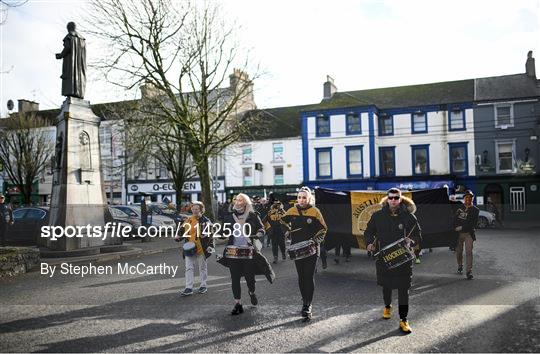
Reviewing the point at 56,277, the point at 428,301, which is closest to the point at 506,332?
the point at 428,301

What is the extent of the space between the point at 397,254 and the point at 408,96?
3726cm

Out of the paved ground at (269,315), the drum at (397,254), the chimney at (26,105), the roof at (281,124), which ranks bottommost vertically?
the paved ground at (269,315)

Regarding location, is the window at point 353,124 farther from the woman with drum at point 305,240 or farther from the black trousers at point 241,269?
the black trousers at point 241,269

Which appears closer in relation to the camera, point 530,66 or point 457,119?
point 457,119

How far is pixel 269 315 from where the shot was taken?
7051mm

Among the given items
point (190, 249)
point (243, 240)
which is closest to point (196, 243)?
point (190, 249)

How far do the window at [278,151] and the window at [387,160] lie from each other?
30.6ft

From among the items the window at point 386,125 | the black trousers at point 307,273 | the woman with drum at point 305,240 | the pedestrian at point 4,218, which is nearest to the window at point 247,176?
the window at point 386,125

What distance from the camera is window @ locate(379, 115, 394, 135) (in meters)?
40.1

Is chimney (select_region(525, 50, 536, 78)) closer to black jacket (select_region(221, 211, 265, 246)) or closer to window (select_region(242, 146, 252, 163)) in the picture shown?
window (select_region(242, 146, 252, 163))

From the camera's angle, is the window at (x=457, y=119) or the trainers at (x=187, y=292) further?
the window at (x=457, y=119)

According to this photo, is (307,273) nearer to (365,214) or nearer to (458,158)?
(365,214)
